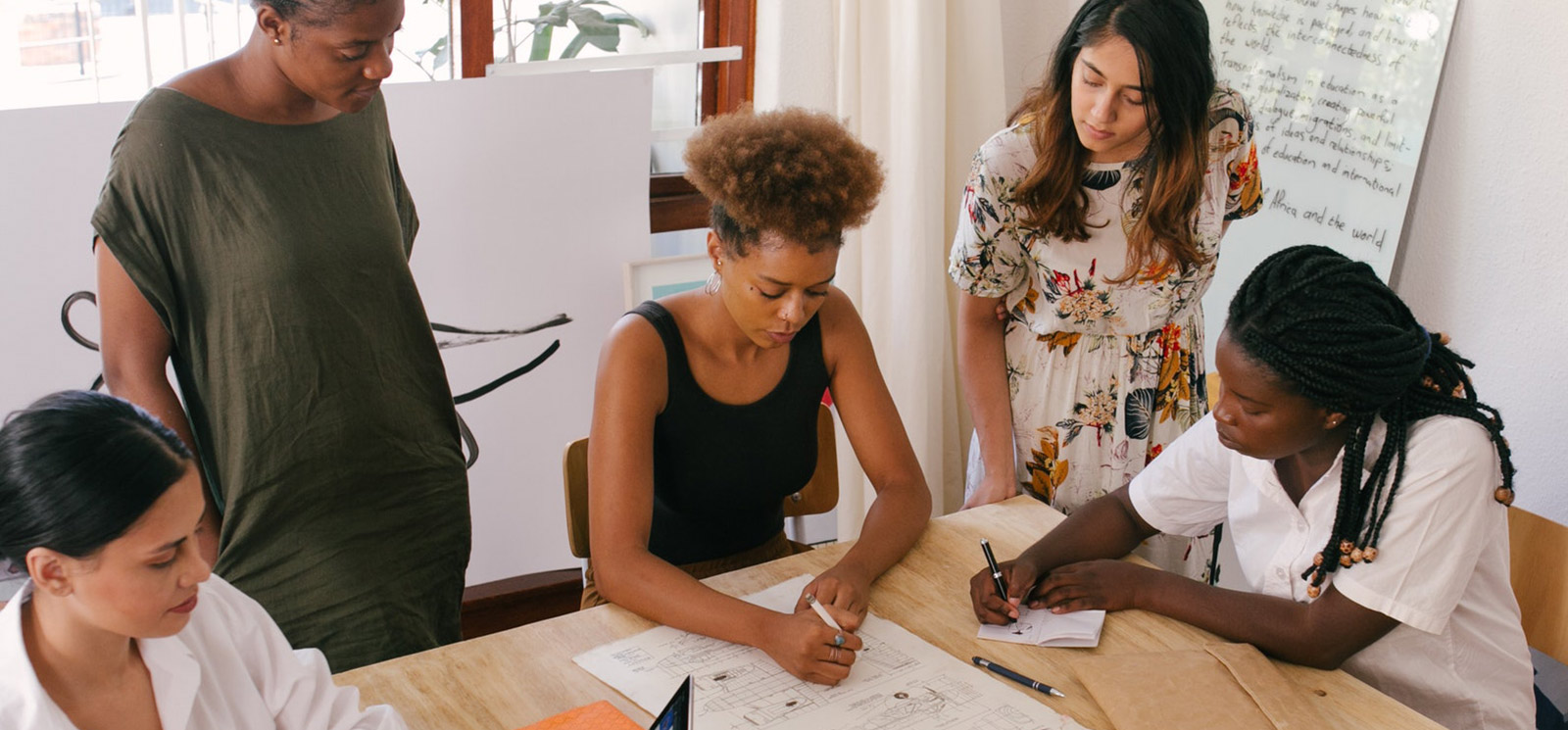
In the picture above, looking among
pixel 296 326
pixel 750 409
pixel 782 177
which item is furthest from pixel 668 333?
pixel 296 326

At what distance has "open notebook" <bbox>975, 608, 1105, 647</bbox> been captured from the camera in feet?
4.89

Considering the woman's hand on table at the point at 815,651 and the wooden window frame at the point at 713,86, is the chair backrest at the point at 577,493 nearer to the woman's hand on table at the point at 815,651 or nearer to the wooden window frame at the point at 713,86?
the woman's hand on table at the point at 815,651

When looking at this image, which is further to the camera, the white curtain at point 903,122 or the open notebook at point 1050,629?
the white curtain at point 903,122

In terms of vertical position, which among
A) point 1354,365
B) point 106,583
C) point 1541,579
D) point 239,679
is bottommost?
point 1541,579

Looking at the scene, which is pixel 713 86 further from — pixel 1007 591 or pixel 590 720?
pixel 590 720

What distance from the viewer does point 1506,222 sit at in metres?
2.23

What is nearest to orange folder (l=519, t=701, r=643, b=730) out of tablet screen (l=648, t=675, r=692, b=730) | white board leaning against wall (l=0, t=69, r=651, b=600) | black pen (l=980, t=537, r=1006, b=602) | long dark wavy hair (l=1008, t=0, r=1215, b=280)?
tablet screen (l=648, t=675, r=692, b=730)

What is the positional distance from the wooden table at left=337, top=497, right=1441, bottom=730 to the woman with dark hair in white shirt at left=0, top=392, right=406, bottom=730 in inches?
8.1

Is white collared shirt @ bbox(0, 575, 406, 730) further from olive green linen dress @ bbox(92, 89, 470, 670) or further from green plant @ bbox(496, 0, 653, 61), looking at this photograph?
green plant @ bbox(496, 0, 653, 61)

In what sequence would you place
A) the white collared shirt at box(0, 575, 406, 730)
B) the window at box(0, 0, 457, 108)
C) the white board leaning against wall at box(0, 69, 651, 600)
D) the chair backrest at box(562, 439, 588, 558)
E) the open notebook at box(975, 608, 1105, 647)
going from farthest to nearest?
the white board leaning against wall at box(0, 69, 651, 600)
the window at box(0, 0, 457, 108)
the chair backrest at box(562, 439, 588, 558)
the open notebook at box(975, 608, 1105, 647)
the white collared shirt at box(0, 575, 406, 730)

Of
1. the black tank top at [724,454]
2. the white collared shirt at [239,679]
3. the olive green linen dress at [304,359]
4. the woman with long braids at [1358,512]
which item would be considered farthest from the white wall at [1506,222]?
the white collared shirt at [239,679]

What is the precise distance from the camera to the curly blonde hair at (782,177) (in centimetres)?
163

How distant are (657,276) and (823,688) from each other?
1529mm

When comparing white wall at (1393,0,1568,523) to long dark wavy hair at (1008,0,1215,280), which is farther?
white wall at (1393,0,1568,523)
